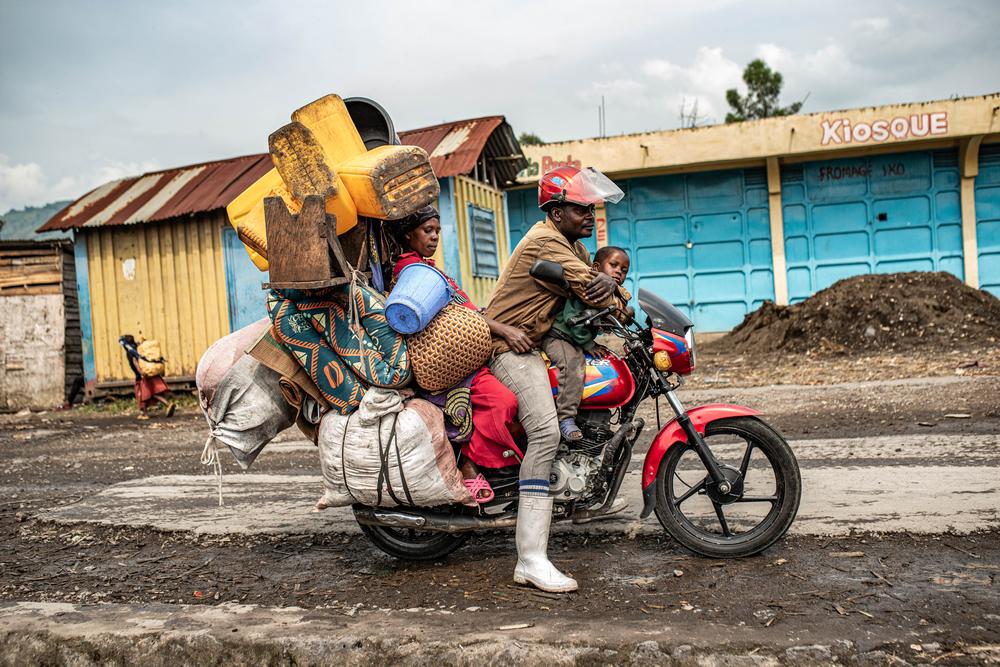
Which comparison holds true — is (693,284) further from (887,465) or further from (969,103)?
(887,465)

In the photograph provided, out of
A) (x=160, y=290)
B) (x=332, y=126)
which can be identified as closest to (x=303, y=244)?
(x=332, y=126)

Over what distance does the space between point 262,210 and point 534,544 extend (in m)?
1.84

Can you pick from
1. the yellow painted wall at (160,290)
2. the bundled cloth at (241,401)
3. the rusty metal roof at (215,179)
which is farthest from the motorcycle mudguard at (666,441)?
the yellow painted wall at (160,290)

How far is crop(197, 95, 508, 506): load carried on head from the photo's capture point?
3.25m

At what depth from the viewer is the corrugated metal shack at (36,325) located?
13.7m

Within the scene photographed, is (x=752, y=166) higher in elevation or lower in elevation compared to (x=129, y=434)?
higher

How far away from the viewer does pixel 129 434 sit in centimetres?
970

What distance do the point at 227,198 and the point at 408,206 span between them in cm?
1009

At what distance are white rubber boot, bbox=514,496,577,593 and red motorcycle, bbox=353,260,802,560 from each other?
0.49 feet

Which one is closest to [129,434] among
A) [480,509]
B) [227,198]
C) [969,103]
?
[227,198]

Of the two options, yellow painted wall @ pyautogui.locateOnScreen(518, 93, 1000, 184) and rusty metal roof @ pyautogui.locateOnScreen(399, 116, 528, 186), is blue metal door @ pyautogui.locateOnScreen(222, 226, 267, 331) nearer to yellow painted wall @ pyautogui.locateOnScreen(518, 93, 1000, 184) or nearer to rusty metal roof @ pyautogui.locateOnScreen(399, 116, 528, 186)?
rusty metal roof @ pyautogui.locateOnScreen(399, 116, 528, 186)

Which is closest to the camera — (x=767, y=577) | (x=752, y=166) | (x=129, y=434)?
(x=767, y=577)

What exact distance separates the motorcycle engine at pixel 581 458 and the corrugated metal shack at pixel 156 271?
10194 millimetres

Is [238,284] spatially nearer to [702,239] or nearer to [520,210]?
[520,210]
